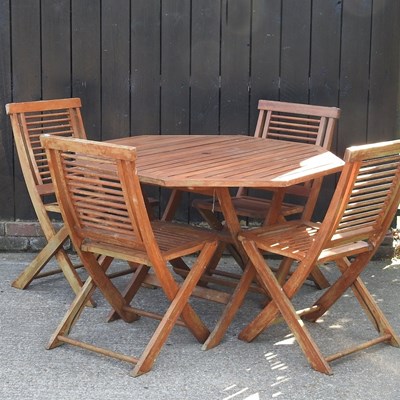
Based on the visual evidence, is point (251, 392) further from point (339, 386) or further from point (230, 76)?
point (230, 76)

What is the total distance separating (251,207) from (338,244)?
1.27 m

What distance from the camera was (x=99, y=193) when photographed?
4.86 m

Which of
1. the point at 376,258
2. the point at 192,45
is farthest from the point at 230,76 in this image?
the point at 376,258

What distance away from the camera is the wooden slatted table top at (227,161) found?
15.9ft

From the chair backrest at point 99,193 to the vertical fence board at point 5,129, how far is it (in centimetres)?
192

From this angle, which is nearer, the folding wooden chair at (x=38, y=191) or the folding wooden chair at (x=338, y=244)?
the folding wooden chair at (x=338, y=244)

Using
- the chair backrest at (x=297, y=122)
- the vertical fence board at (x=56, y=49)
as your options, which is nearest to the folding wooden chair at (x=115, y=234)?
the chair backrest at (x=297, y=122)

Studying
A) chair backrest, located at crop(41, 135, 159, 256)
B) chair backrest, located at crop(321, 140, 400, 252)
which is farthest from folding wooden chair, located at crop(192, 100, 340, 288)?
chair backrest, located at crop(41, 135, 159, 256)

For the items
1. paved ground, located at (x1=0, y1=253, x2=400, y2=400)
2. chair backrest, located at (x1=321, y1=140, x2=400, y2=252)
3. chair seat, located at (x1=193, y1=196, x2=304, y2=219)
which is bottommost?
paved ground, located at (x1=0, y1=253, x2=400, y2=400)

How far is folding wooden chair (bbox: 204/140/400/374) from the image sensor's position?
4.72 metres

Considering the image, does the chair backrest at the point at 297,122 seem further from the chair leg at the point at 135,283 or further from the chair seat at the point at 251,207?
the chair leg at the point at 135,283

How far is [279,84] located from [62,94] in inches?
56.9

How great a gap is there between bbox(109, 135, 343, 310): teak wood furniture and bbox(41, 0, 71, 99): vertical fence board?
98 cm

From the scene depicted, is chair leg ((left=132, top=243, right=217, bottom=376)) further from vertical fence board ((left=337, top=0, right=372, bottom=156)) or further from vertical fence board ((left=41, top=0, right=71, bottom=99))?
vertical fence board ((left=41, top=0, right=71, bottom=99))
